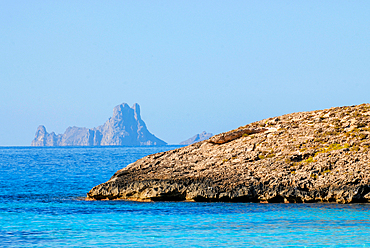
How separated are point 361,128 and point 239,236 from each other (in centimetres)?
1661

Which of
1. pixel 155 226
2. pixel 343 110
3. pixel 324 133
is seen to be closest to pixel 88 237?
pixel 155 226

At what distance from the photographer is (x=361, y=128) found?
32250mm

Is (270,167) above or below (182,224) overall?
above

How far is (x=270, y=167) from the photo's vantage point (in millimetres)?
30578

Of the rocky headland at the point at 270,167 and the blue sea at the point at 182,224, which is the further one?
the rocky headland at the point at 270,167

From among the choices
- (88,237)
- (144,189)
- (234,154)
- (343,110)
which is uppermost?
(343,110)

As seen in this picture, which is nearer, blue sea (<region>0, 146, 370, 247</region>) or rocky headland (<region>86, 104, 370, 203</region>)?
blue sea (<region>0, 146, 370, 247</region>)

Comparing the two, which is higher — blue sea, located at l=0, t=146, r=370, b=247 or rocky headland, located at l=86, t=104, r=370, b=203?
rocky headland, located at l=86, t=104, r=370, b=203

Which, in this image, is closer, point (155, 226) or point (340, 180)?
point (155, 226)

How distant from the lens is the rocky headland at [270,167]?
28.2 metres

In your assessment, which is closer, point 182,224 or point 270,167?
point 182,224

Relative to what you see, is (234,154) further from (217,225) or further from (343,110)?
(217,225)

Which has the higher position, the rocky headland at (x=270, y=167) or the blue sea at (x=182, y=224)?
the rocky headland at (x=270, y=167)

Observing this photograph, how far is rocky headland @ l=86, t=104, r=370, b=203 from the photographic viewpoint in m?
28.2
